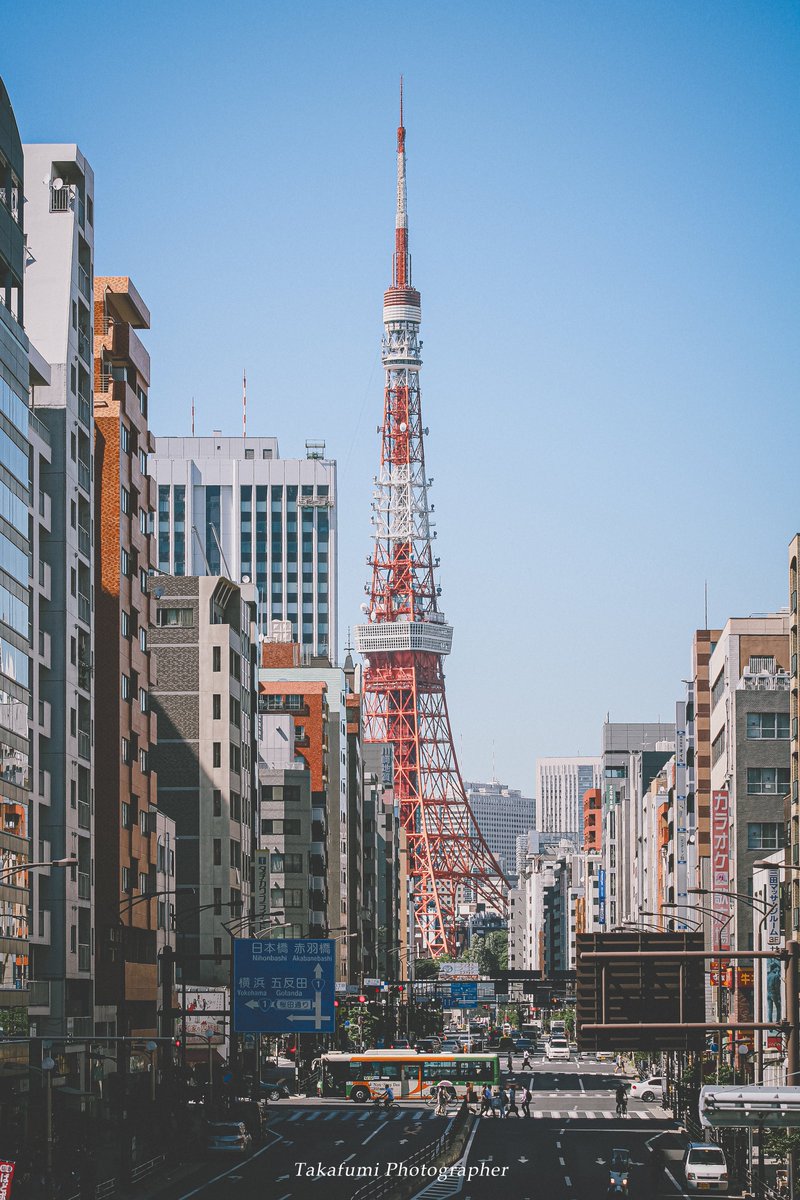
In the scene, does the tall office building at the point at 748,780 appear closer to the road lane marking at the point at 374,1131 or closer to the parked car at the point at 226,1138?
the road lane marking at the point at 374,1131

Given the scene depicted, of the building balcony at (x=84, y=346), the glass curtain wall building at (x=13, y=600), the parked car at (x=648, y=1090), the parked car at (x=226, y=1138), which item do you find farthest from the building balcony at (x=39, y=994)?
the parked car at (x=648, y=1090)

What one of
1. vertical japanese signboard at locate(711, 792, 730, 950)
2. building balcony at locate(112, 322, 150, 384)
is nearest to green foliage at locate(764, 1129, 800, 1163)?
vertical japanese signboard at locate(711, 792, 730, 950)

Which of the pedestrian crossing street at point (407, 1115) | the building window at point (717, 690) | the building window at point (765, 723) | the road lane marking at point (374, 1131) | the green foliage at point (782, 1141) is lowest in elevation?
the pedestrian crossing street at point (407, 1115)

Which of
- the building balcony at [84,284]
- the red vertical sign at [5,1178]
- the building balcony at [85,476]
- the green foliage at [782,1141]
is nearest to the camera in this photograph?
the red vertical sign at [5,1178]

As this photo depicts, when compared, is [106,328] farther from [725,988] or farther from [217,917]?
[725,988]

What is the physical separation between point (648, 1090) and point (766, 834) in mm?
17317

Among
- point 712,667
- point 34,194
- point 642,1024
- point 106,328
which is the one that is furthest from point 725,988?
point 642,1024

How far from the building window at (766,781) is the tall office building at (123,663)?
3617 centimetres

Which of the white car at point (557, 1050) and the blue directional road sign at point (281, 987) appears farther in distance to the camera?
the white car at point (557, 1050)

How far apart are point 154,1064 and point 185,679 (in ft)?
128

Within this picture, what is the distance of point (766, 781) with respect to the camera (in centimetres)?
12588

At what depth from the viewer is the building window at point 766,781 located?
413 feet

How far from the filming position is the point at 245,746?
488 feet

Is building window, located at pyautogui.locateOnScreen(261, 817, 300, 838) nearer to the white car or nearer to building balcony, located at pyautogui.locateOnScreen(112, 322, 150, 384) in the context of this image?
the white car
